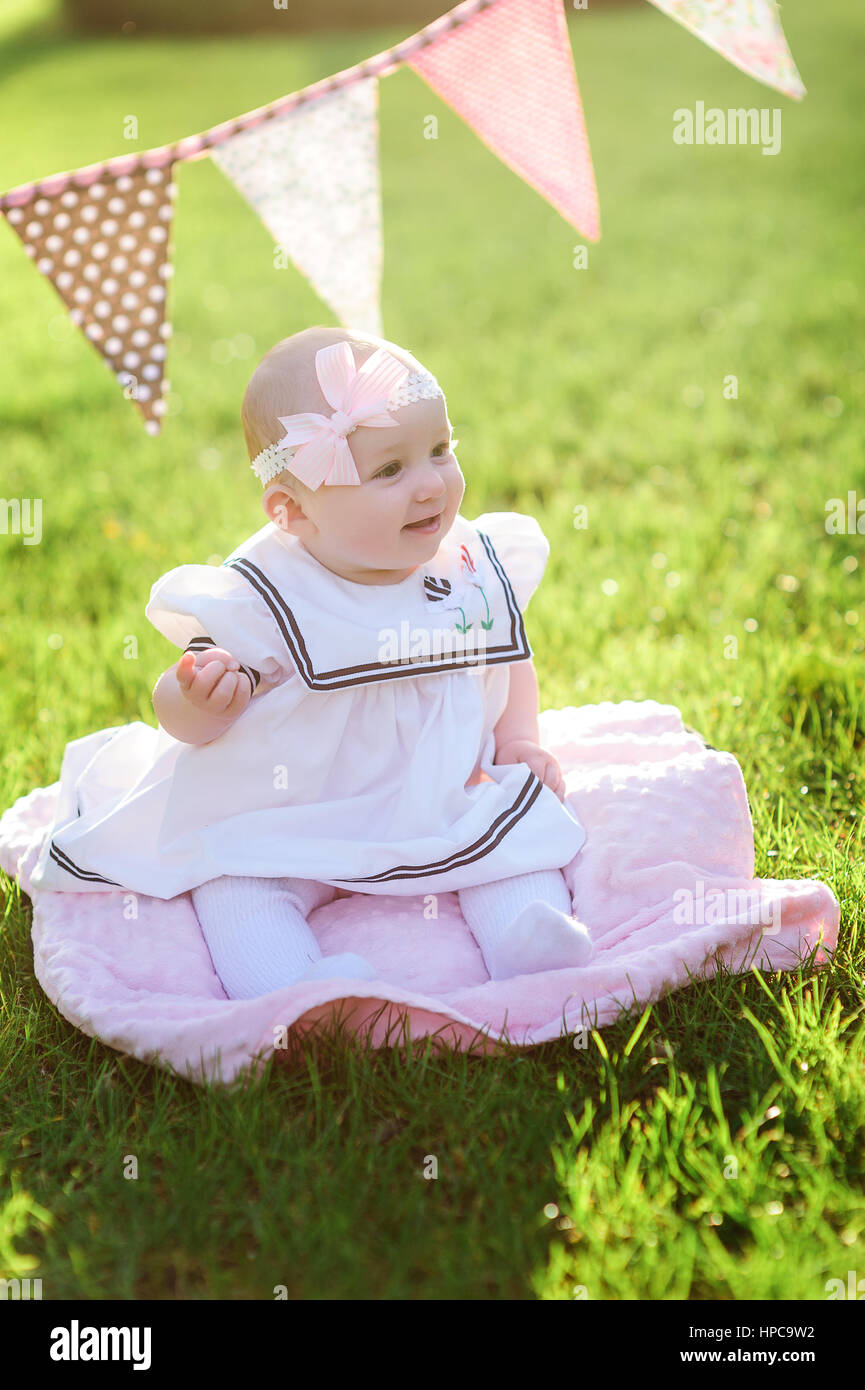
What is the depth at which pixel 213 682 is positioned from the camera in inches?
82.2

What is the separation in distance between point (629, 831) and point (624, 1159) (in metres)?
0.70

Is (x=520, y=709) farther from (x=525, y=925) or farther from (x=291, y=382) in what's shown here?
(x=291, y=382)

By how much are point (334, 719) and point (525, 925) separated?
50 centimetres

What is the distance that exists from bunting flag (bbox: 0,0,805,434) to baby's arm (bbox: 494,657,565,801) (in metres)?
0.75

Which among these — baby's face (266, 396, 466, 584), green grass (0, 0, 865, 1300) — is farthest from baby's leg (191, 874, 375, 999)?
baby's face (266, 396, 466, 584)

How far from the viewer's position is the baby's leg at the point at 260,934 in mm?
2143

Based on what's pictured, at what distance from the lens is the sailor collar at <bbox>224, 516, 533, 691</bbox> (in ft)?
7.21

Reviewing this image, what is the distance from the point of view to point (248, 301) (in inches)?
261

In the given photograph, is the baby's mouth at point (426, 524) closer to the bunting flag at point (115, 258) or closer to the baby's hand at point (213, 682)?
the baby's hand at point (213, 682)

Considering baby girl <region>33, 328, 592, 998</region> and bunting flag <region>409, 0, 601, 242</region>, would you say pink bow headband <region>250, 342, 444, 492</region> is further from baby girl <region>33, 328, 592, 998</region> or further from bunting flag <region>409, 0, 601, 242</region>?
bunting flag <region>409, 0, 601, 242</region>

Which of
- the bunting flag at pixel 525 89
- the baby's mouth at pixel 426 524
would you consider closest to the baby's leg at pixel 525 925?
the baby's mouth at pixel 426 524

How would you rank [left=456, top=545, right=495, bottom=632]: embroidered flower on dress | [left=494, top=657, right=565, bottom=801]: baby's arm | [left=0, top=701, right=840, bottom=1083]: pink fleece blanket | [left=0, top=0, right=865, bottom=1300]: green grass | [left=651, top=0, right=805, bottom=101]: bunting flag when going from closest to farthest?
1. [left=0, top=0, right=865, bottom=1300]: green grass
2. [left=0, top=701, right=840, bottom=1083]: pink fleece blanket
3. [left=651, top=0, right=805, bottom=101]: bunting flag
4. [left=456, top=545, right=495, bottom=632]: embroidered flower on dress
5. [left=494, top=657, right=565, bottom=801]: baby's arm

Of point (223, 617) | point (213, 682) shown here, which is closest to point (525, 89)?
point (223, 617)
